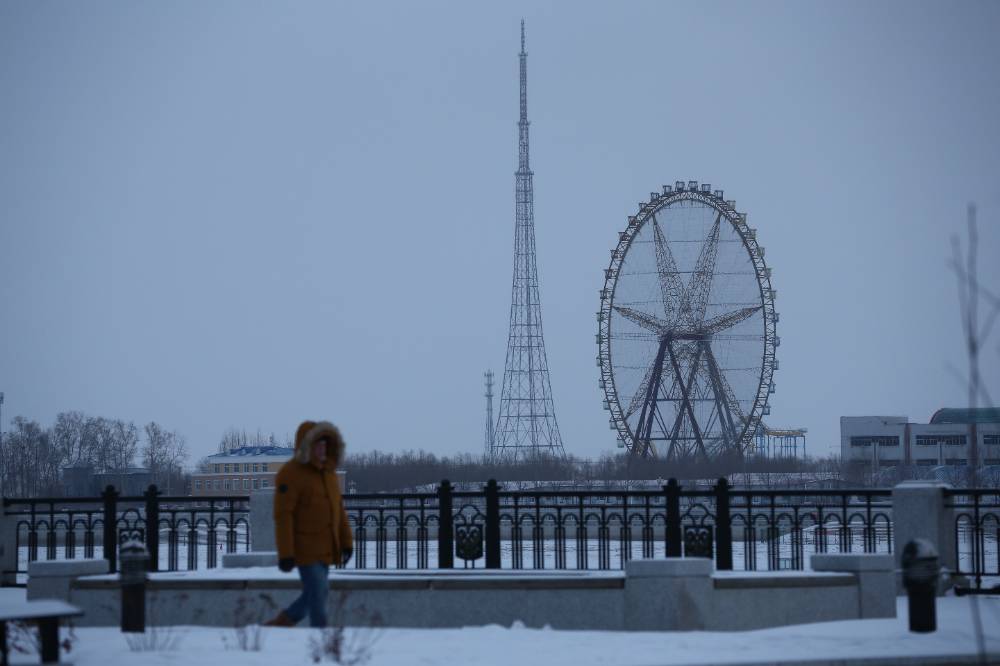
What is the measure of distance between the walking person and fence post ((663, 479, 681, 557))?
6.41 metres

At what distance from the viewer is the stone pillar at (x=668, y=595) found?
1358 cm

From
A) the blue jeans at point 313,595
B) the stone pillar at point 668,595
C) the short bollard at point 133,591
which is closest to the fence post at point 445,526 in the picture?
the stone pillar at point 668,595

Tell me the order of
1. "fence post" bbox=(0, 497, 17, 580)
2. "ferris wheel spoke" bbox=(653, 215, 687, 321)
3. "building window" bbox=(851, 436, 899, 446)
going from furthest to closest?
1. "building window" bbox=(851, 436, 899, 446)
2. "ferris wheel spoke" bbox=(653, 215, 687, 321)
3. "fence post" bbox=(0, 497, 17, 580)

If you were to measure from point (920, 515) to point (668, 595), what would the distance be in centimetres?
558

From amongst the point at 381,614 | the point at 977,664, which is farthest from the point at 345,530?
the point at 977,664

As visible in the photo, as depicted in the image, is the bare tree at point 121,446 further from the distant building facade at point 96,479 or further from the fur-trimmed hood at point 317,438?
the fur-trimmed hood at point 317,438

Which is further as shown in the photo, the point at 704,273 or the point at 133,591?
the point at 704,273

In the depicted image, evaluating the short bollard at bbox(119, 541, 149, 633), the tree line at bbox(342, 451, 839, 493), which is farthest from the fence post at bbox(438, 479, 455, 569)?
the tree line at bbox(342, 451, 839, 493)

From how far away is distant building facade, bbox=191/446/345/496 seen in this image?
114 metres

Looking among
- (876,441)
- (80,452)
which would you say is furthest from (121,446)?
(876,441)

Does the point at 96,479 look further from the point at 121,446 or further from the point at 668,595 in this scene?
the point at 668,595

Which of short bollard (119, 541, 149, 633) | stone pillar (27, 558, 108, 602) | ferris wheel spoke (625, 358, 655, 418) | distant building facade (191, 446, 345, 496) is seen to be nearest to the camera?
short bollard (119, 541, 149, 633)

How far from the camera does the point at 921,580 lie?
1251 cm

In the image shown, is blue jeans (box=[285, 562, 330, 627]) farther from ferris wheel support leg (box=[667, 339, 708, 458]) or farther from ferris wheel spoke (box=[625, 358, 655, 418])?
ferris wheel spoke (box=[625, 358, 655, 418])
